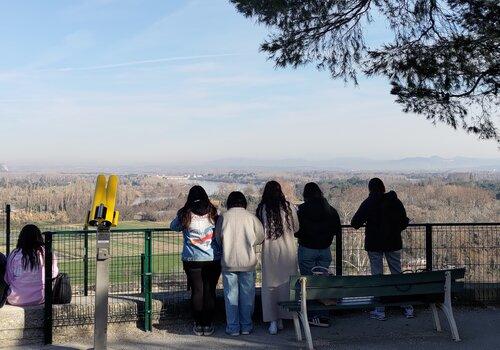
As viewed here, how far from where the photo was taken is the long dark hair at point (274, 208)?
20.4 feet

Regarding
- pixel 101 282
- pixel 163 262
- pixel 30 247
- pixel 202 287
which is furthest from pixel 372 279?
A: pixel 30 247

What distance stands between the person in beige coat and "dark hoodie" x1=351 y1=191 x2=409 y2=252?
1.02 m

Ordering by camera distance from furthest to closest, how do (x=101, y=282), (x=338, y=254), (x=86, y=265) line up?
(x=338, y=254), (x=86, y=265), (x=101, y=282)

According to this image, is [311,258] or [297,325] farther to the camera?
[311,258]

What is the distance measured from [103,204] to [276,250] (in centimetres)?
219

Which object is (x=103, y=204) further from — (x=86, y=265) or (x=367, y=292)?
(x=367, y=292)

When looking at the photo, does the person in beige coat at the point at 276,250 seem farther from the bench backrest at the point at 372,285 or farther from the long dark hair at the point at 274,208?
the bench backrest at the point at 372,285

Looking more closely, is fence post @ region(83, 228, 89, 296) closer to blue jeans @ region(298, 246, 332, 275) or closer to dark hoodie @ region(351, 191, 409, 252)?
blue jeans @ region(298, 246, 332, 275)

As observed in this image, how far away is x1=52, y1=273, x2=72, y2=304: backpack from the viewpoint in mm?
6164

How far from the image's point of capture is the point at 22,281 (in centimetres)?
611

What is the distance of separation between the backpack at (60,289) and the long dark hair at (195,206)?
1.48m

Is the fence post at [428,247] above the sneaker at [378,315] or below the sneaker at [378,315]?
above

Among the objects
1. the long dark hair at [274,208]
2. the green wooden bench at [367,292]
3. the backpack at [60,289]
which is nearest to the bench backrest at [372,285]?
the green wooden bench at [367,292]

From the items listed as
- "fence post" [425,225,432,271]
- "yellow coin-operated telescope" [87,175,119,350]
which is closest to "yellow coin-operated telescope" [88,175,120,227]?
"yellow coin-operated telescope" [87,175,119,350]
